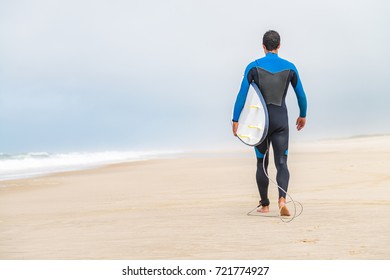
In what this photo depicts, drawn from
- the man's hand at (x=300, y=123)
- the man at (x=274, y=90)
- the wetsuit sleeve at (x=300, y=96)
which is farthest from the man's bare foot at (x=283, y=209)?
the wetsuit sleeve at (x=300, y=96)

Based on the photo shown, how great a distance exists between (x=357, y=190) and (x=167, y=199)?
2512 millimetres

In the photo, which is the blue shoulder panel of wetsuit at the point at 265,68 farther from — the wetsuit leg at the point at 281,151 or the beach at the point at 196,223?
the beach at the point at 196,223

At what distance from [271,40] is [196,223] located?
6.38 feet

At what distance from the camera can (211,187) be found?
810 cm

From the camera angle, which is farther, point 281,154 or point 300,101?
point 300,101

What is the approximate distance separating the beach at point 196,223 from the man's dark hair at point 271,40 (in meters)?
1.69

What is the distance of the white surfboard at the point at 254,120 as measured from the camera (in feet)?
16.5

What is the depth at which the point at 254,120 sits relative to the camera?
200 inches

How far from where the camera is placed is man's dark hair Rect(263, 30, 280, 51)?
5160 mm

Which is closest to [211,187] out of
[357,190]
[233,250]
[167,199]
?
[167,199]

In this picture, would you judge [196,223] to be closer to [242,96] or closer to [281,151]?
[281,151]

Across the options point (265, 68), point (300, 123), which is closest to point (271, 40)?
point (265, 68)

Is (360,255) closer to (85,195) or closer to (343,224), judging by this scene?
(343,224)
